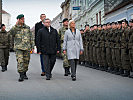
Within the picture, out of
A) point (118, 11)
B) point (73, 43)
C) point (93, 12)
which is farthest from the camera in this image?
point (93, 12)

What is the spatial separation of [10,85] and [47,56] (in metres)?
1.89

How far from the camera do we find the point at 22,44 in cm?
1014

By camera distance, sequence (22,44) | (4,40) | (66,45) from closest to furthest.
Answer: (22,44) → (66,45) → (4,40)

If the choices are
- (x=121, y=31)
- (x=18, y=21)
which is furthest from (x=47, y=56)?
(x=121, y=31)

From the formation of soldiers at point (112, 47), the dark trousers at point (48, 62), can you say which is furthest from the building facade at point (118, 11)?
the dark trousers at point (48, 62)

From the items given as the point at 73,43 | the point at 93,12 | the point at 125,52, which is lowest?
the point at 125,52

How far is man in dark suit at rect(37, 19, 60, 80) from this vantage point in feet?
34.4

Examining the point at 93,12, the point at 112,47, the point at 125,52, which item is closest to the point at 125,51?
the point at 125,52

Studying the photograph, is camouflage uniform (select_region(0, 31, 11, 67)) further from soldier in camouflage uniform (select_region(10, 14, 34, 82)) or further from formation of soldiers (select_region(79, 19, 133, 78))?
formation of soldiers (select_region(79, 19, 133, 78))

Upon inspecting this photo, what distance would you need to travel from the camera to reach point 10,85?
29.7 feet

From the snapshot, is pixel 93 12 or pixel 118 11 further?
pixel 93 12

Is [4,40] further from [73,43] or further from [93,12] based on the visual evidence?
[93,12]

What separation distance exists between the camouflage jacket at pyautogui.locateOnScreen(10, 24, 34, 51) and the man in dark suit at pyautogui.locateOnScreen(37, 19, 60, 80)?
1.07ft

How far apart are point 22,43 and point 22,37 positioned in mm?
201
